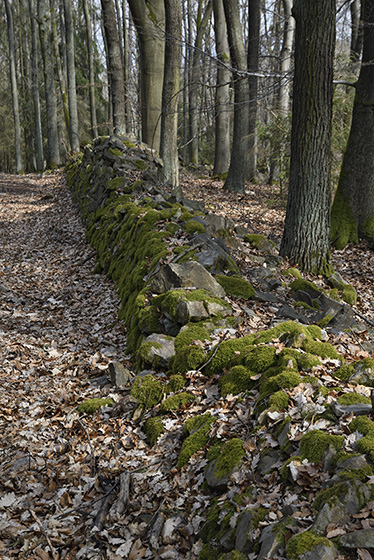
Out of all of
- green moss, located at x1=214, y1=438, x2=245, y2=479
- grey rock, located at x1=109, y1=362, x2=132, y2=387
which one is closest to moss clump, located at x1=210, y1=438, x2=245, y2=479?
green moss, located at x1=214, y1=438, x2=245, y2=479

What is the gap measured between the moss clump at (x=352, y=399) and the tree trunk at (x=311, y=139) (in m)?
4.68

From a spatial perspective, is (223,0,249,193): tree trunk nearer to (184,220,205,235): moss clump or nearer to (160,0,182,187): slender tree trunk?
(160,0,182,187): slender tree trunk

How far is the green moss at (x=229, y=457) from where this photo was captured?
2.96 m

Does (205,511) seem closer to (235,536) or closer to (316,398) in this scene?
(235,536)

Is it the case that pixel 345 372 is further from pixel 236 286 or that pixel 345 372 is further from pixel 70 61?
pixel 70 61

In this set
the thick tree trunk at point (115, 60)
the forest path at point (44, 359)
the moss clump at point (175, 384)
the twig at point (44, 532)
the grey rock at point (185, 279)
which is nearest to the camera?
the twig at point (44, 532)

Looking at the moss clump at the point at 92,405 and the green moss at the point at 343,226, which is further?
the green moss at the point at 343,226

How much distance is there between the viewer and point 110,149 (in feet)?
38.2

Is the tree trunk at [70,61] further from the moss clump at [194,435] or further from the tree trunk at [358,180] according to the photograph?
the moss clump at [194,435]

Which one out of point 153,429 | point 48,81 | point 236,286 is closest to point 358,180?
point 236,286

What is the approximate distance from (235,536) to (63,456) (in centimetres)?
195

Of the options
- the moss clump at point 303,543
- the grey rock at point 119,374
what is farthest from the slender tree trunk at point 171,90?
the moss clump at point 303,543

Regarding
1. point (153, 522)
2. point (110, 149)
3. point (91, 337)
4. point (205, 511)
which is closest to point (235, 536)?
point (205, 511)

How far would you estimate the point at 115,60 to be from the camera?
574 inches
